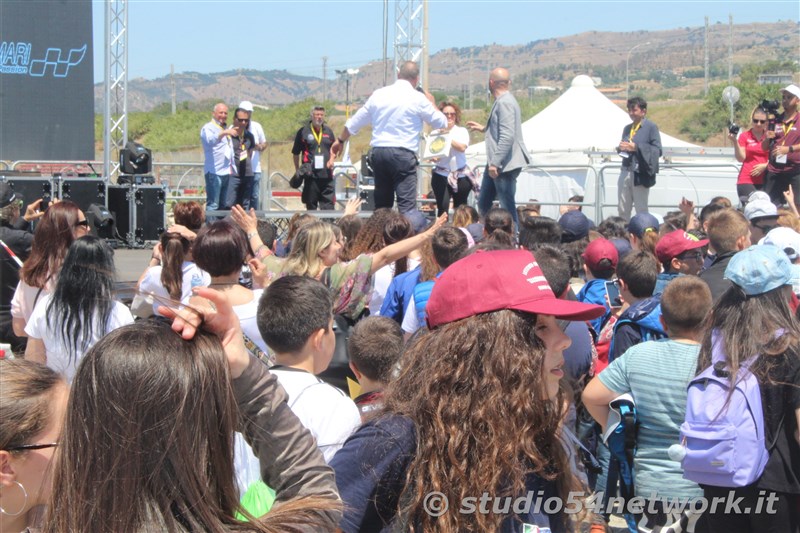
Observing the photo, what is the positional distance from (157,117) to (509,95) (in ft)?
193

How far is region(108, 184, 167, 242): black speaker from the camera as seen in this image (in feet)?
49.8

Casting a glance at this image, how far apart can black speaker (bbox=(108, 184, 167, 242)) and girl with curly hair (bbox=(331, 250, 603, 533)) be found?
1371 centimetres

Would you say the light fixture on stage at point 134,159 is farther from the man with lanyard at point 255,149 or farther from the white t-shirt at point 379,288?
the white t-shirt at point 379,288

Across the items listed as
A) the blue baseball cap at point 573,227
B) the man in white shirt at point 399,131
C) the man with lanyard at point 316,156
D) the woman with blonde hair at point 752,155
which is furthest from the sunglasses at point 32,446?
the man with lanyard at point 316,156

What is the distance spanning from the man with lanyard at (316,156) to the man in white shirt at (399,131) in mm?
4299

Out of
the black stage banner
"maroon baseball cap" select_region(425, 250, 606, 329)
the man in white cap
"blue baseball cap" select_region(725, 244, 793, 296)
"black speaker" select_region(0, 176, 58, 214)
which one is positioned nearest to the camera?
"maroon baseball cap" select_region(425, 250, 606, 329)

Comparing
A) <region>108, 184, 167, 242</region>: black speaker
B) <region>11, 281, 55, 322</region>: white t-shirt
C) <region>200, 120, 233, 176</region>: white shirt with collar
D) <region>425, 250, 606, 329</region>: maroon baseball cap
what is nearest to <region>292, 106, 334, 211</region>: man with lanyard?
<region>200, 120, 233, 176</region>: white shirt with collar

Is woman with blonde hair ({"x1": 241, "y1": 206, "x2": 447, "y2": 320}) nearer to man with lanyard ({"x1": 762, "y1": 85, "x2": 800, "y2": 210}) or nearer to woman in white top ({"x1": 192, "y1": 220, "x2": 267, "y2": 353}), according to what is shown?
woman in white top ({"x1": 192, "y1": 220, "x2": 267, "y2": 353})

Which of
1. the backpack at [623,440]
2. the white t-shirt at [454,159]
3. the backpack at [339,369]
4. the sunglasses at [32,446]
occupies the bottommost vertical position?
the backpack at [623,440]

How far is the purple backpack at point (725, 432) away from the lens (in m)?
3.21

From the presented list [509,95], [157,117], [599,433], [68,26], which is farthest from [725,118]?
[599,433]

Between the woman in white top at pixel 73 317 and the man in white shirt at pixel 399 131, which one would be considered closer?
the woman in white top at pixel 73 317

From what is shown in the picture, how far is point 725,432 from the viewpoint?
126 inches

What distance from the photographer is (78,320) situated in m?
3.99
